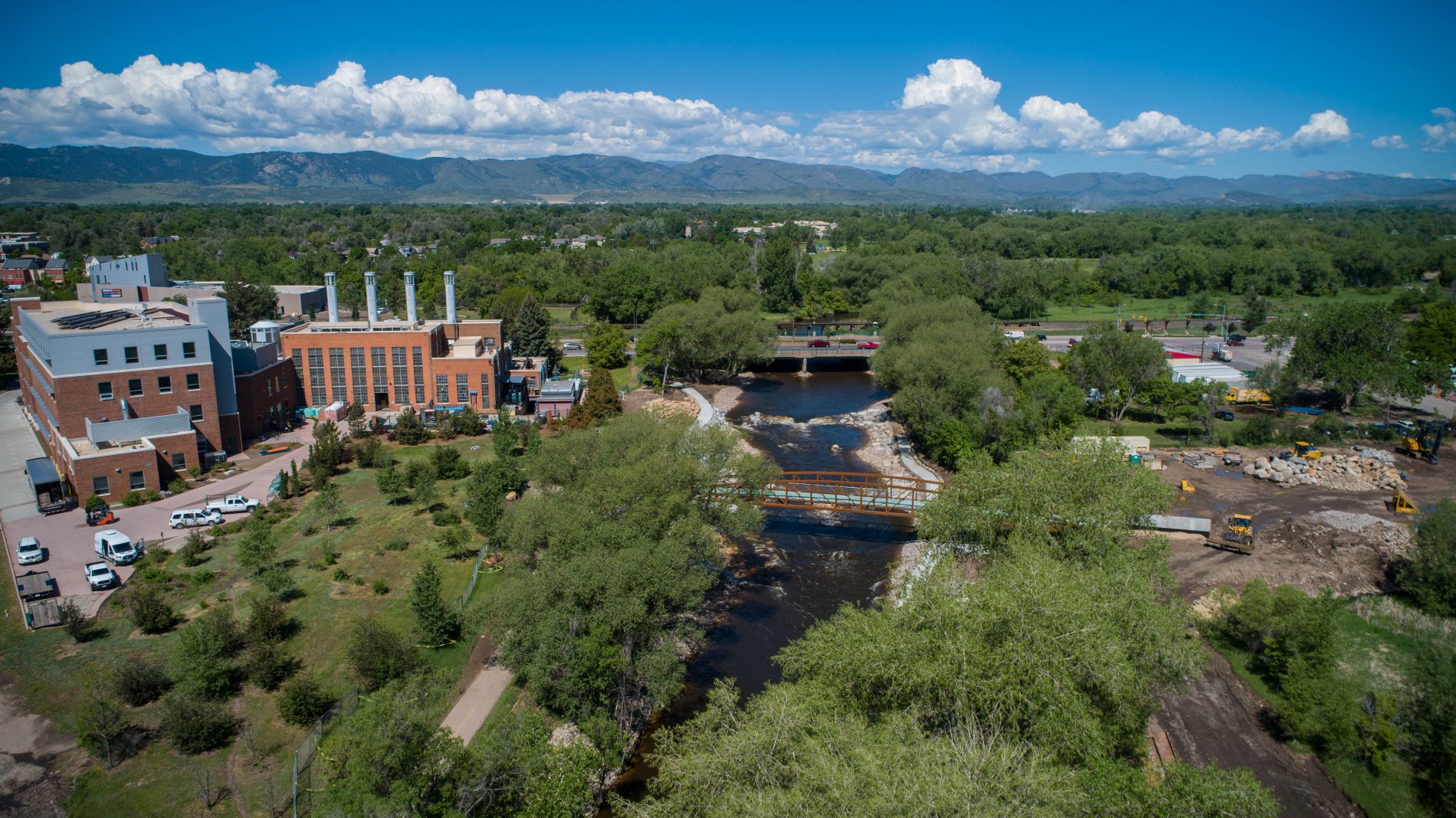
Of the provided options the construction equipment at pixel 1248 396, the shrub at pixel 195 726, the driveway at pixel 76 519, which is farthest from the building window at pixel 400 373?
the construction equipment at pixel 1248 396

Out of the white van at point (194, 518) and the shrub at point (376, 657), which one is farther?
the white van at point (194, 518)

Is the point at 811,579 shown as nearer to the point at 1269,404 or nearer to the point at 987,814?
the point at 987,814

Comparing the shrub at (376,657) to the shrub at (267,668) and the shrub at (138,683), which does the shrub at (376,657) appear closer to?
the shrub at (267,668)

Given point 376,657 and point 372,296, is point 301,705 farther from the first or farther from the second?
point 372,296

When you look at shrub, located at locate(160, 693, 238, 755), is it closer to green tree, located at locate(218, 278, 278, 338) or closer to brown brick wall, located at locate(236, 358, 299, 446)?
brown brick wall, located at locate(236, 358, 299, 446)

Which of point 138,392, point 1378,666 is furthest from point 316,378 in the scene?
point 1378,666

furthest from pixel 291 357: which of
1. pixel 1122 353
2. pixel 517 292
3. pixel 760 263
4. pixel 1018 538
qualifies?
pixel 760 263
